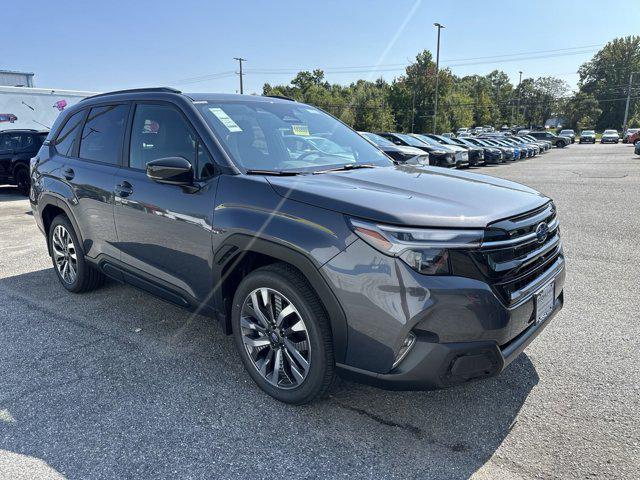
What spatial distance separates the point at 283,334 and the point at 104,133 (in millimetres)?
2596

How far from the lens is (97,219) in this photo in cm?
399

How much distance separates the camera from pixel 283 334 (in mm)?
2725

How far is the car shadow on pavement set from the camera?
2.32 m

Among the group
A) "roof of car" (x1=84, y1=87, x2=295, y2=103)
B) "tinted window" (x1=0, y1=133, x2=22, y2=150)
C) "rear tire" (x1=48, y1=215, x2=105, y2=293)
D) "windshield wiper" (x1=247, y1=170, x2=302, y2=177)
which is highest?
"roof of car" (x1=84, y1=87, x2=295, y2=103)

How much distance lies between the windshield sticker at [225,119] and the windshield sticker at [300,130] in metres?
0.53

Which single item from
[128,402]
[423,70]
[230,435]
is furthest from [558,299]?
[423,70]

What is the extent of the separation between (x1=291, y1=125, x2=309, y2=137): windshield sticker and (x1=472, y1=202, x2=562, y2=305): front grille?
5.96ft

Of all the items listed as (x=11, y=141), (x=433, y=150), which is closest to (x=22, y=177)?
(x=11, y=141)

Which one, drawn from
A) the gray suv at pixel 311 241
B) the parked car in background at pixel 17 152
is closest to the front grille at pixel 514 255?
the gray suv at pixel 311 241

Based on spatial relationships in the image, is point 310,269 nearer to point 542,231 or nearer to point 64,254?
point 542,231

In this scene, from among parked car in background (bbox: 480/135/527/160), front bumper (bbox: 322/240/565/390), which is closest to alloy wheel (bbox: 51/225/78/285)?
front bumper (bbox: 322/240/565/390)

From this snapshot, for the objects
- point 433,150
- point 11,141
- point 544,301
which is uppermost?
point 11,141

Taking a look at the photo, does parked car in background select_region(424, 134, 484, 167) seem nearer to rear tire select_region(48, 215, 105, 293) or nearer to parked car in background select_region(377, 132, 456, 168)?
parked car in background select_region(377, 132, 456, 168)

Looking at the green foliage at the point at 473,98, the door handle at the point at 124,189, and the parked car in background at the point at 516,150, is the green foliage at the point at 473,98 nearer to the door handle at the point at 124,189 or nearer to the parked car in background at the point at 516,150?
the parked car in background at the point at 516,150
